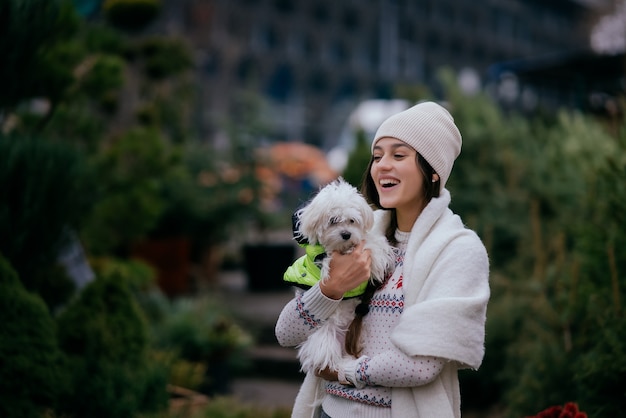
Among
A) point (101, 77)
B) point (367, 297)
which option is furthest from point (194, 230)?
point (367, 297)

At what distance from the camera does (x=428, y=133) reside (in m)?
2.72

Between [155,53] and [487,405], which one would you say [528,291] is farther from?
[155,53]

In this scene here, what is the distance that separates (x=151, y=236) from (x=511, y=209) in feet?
16.0

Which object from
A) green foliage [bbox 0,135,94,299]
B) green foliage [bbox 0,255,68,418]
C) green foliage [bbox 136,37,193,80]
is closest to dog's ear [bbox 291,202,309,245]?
green foliage [bbox 0,255,68,418]

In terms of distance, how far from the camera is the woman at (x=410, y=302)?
2.50 meters

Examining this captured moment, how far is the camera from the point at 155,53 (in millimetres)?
8430

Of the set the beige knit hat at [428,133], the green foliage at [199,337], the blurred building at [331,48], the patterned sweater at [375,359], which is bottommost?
the green foliage at [199,337]

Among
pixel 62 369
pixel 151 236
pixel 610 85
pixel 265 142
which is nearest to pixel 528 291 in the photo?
pixel 62 369

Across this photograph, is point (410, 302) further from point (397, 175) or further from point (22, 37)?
point (22, 37)

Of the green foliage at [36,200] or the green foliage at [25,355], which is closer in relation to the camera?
the green foliage at [25,355]

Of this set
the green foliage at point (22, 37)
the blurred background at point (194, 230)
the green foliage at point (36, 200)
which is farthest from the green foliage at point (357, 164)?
the green foliage at point (22, 37)

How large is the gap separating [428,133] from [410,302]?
1.98 ft

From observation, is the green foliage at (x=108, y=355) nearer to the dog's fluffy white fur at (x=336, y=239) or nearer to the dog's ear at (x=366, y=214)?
the dog's fluffy white fur at (x=336, y=239)

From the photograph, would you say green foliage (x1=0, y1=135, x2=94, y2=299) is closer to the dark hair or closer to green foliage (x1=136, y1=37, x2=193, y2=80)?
the dark hair
